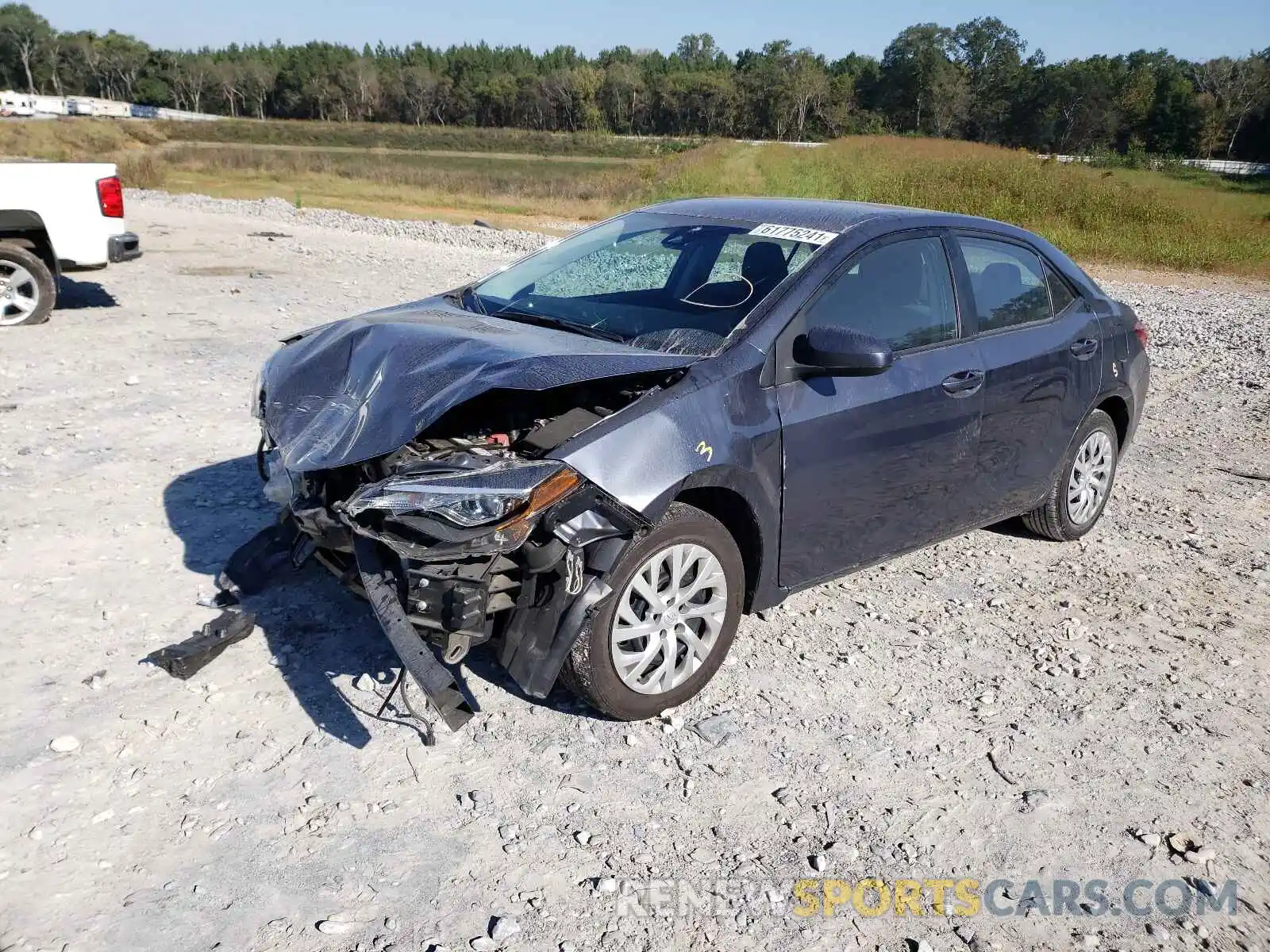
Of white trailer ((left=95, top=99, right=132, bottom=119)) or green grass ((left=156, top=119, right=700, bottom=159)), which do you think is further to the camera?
white trailer ((left=95, top=99, right=132, bottom=119))

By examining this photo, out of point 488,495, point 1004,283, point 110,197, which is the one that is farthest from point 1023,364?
point 110,197

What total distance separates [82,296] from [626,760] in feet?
35.5

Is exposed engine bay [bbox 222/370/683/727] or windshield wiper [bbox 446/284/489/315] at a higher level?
windshield wiper [bbox 446/284/489/315]

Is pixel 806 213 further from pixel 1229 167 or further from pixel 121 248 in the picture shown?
pixel 1229 167

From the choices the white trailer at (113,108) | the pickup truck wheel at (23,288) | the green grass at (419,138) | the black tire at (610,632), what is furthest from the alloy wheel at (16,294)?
the white trailer at (113,108)

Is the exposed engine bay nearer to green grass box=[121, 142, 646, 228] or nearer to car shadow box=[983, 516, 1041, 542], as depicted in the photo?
car shadow box=[983, 516, 1041, 542]

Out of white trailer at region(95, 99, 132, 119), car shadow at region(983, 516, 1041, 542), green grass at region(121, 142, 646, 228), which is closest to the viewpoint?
car shadow at region(983, 516, 1041, 542)

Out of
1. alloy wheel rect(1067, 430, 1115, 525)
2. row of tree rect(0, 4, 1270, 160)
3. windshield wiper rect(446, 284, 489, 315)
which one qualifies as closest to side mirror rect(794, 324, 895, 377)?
windshield wiper rect(446, 284, 489, 315)

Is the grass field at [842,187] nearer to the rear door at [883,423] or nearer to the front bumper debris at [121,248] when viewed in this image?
the front bumper debris at [121,248]

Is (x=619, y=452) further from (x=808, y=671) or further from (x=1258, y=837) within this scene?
(x=1258, y=837)

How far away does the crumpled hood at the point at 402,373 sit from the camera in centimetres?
368

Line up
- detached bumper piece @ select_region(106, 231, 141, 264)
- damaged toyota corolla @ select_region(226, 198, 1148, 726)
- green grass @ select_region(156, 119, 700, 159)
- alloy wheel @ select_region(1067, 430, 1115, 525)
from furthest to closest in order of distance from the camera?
green grass @ select_region(156, 119, 700, 159) → detached bumper piece @ select_region(106, 231, 141, 264) → alloy wheel @ select_region(1067, 430, 1115, 525) → damaged toyota corolla @ select_region(226, 198, 1148, 726)

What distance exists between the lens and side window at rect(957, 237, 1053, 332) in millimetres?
5012

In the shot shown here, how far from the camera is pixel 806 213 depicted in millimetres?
4883
